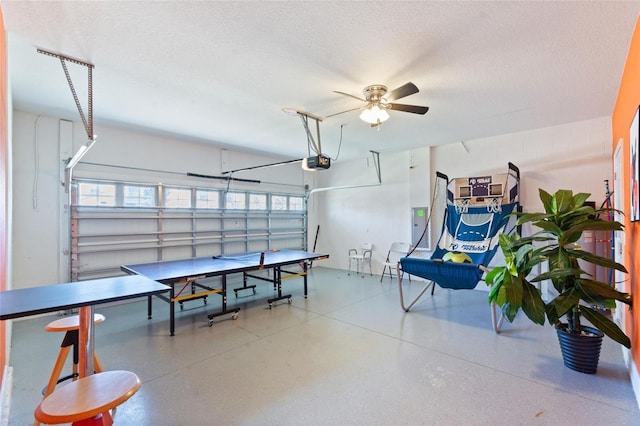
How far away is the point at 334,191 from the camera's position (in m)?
8.60

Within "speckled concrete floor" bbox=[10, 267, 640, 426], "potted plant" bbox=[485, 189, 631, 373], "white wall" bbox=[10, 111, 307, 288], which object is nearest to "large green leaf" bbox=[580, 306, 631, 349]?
"potted plant" bbox=[485, 189, 631, 373]

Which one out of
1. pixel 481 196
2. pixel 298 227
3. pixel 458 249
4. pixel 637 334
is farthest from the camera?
pixel 298 227

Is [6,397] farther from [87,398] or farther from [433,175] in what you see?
[433,175]

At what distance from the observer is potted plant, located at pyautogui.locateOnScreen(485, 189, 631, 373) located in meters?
2.50

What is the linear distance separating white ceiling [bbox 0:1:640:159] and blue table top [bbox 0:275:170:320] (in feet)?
6.80

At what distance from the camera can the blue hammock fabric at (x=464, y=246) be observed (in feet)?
12.4

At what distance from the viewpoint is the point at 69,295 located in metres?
1.89

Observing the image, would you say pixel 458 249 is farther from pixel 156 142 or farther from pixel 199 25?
pixel 156 142

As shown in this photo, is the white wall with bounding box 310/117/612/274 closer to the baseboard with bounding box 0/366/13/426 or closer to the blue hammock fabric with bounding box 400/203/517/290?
the blue hammock fabric with bounding box 400/203/517/290

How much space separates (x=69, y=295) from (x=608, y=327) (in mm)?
4067

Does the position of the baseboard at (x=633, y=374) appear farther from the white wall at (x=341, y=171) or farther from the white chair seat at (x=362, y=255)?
the white chair seat at (x=362, y=255)

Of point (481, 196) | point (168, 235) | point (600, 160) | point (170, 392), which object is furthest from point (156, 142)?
point (600, 160)

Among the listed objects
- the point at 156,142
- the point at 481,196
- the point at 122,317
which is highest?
the point at 156,142

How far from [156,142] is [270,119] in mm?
2606
